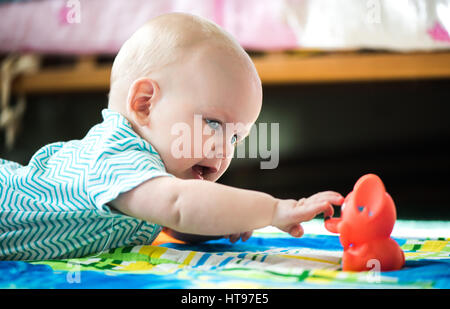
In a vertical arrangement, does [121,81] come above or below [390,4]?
below

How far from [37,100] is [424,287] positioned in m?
2.19

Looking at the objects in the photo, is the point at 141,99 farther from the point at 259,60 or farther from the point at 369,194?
the point at 259,60

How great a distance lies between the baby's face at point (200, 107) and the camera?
0.83 metres

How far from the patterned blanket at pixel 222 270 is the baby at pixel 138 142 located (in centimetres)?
5

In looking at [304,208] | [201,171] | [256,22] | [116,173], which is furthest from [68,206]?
[256,22]

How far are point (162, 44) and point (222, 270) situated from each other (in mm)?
388

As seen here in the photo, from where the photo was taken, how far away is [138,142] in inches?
32.0

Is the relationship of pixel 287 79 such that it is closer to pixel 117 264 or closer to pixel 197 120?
pixel 197 120

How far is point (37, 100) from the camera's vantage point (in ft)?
7.98

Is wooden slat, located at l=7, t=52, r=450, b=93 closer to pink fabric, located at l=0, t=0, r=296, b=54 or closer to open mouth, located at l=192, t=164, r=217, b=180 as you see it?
pink fabric, located at l=0, t=0, r=296, b=54
